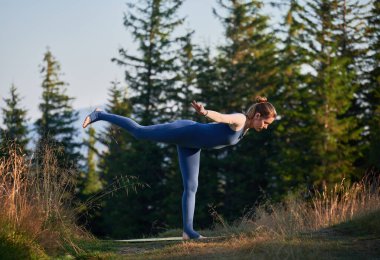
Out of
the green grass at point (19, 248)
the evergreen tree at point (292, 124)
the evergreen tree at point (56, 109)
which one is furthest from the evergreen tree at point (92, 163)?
the green grass at point (19, 248)

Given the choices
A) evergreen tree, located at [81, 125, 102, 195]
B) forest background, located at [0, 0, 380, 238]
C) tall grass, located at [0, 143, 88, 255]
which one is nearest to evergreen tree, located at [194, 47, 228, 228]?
forest background, located at [0, 0, 380, 238]

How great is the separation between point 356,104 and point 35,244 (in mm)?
23309

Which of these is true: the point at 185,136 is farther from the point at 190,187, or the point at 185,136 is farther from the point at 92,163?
the point at 92,163

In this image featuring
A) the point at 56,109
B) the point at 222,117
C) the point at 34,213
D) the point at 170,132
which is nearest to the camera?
the point at 222,117

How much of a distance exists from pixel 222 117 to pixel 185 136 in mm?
564

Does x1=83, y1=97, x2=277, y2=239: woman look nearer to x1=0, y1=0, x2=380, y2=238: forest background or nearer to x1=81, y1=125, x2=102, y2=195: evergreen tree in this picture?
x1=0, y1=0, x2=380, y2=238: forest background

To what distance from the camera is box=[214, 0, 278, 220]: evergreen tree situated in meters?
26.2

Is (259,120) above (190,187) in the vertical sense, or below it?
above

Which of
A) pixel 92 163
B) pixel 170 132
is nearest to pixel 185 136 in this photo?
pixel 170 132

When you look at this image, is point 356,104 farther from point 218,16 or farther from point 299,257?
point 299,257

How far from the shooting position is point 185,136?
6395 mm

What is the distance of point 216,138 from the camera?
20.9 feet

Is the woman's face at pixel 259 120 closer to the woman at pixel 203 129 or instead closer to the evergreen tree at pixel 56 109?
the woman at pixel 203 129

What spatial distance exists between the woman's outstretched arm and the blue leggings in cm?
22
